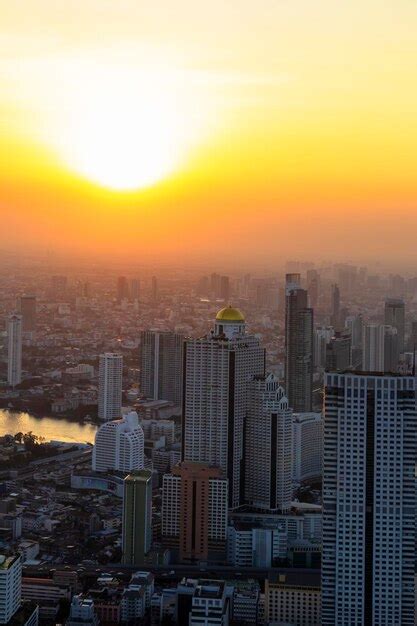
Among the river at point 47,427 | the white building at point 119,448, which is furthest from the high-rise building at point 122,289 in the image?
the white building at point 119,448

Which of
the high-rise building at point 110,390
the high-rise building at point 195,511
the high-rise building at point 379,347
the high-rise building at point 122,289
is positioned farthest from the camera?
the high-rise building at point 122,289

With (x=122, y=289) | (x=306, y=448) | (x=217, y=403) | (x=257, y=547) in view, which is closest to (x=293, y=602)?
(x=257, y=547)

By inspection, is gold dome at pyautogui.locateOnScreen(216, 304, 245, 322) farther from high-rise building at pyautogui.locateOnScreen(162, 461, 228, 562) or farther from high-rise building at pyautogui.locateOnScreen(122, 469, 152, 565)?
high-rise building at pyautogui.locateOnScreen(122, 469, 152, 565)

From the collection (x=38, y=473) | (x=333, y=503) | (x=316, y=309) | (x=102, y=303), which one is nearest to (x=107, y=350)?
(x=102, y=303)

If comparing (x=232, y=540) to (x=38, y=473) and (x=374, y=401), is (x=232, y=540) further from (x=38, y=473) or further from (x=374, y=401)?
(x=38, y=473)

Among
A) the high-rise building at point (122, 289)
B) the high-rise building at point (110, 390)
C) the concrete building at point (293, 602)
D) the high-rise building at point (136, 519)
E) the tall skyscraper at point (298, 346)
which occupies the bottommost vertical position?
the concrete building at point (293, 602)

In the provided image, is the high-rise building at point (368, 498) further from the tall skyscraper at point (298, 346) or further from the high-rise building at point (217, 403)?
the tall skyscraper at point (298, 346)

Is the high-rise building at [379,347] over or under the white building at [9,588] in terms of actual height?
over

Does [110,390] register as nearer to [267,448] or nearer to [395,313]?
[395,313]
